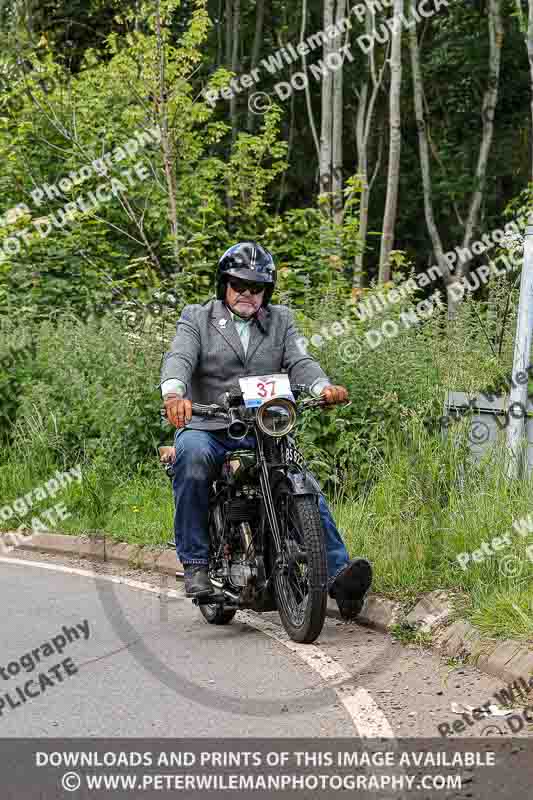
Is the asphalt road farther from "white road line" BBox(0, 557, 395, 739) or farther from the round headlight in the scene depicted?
the round headlight

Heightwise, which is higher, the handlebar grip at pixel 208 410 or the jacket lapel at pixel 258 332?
the jacket lapel at pixel 258 332

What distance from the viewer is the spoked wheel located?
Result: 648 centimetres

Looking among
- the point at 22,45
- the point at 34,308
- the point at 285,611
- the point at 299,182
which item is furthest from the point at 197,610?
the point at 299,182

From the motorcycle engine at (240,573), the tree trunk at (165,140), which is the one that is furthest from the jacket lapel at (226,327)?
the tree trunk at (165,140)

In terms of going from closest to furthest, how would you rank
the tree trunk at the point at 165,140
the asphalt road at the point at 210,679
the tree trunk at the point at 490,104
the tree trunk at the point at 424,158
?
the asphalt road at the point at 210,679 < the tree trunk at the point at 165,140 < the tree trunk at the point at 490,104 < the tree trunk at the point at 424,158

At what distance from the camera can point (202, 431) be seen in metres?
7.27

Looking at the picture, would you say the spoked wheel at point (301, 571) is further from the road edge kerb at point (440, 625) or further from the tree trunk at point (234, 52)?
the tree trunk at point (234, 52)

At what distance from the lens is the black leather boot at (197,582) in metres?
7.21

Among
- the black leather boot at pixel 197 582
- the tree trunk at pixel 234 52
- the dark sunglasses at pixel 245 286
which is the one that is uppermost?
the tree trunk at pixel 234 52

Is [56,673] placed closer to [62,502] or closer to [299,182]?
[62,502]

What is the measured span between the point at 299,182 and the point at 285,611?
28.8 metres

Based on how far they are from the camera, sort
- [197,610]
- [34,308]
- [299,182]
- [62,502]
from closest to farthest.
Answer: [197,610], [62,502], [34,308], [299,182]

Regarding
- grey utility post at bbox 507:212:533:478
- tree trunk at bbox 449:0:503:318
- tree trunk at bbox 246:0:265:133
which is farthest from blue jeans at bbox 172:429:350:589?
tree trunk at bbox 246:0:265:133

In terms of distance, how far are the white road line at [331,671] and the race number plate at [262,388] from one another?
143 centimetres
